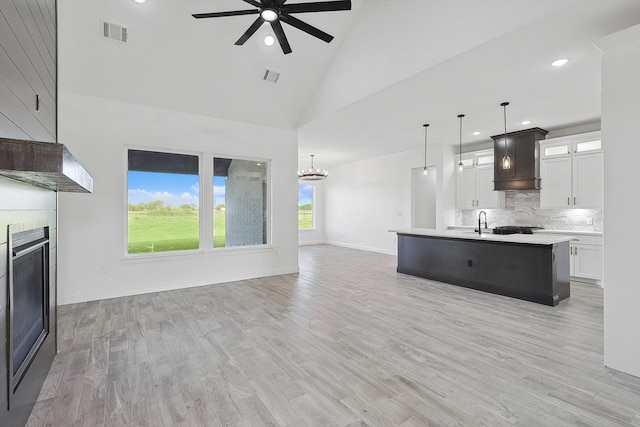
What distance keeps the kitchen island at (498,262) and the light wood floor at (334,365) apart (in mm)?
255

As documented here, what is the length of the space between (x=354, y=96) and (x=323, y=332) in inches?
138

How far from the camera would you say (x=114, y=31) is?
153 inches

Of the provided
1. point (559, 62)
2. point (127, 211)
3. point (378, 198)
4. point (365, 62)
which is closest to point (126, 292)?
point (127, 211)

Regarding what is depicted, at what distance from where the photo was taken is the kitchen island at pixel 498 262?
4266 millimetres

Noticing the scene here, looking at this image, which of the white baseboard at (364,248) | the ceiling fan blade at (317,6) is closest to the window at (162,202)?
the ceiling fan blade at (317,6)

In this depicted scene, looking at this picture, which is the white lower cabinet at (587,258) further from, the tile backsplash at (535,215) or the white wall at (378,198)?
the white wall at (378,198)

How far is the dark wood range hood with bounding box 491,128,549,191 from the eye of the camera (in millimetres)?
6305

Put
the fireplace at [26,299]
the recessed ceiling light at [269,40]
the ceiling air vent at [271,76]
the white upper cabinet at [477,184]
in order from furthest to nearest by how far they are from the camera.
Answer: the white upper cabinet at [477,184], the ceiling air vent at [271,76], the recessed ceiling light at [269,40], the fireplace at [26,299]

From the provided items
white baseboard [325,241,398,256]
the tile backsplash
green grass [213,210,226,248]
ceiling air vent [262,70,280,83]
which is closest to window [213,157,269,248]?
green grass [213,210,226,248]

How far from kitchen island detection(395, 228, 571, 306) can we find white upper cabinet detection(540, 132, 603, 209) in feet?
6.07

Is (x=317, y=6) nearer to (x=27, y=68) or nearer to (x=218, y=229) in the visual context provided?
(x=27, y=68)

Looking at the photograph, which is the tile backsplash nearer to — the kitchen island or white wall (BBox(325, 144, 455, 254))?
white wall (BBox(325, 144, 455, 254))

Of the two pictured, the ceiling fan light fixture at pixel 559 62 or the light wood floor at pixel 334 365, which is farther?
the ceiling fan light fixture at pixel 559 62

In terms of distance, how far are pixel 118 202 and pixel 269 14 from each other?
3.60m
